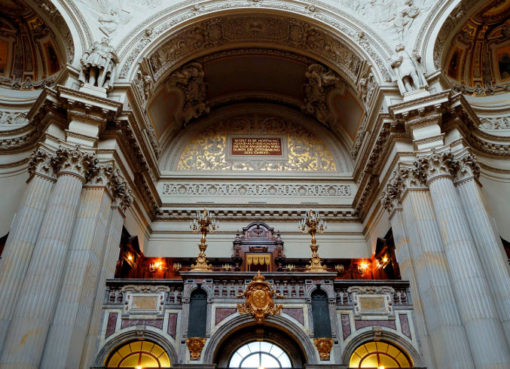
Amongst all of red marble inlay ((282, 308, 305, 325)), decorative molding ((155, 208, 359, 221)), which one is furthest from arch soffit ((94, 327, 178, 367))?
decorative molding ((155, 208, 359, 221))

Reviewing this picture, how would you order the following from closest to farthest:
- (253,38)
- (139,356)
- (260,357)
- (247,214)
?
1. (260,357)
2. (139,356)
3. (253,38)
4. (247,214)

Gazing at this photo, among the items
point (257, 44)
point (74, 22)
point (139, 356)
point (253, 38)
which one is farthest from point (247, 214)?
point (74, 22)

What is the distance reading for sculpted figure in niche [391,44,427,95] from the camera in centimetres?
1353

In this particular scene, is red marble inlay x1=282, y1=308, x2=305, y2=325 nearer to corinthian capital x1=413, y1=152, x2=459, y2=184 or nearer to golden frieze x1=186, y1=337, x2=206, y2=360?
golden frieze x1=186, y1=337, x2=206, y2=360

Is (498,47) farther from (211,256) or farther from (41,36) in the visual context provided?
(41,36)

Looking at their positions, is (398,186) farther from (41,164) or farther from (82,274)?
(41,164)

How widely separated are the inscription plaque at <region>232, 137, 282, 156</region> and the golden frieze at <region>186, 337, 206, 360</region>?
10.7 meters

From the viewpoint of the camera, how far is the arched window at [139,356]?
11188mm

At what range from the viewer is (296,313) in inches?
443

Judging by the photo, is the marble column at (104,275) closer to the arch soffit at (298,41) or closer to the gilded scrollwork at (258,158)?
the arch soffit at (298,41)

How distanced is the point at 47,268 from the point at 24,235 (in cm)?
126

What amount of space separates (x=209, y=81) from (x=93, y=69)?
6480mm

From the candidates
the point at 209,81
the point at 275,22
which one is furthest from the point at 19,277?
the point at 275,22

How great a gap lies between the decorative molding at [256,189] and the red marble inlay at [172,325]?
7.55 metres
